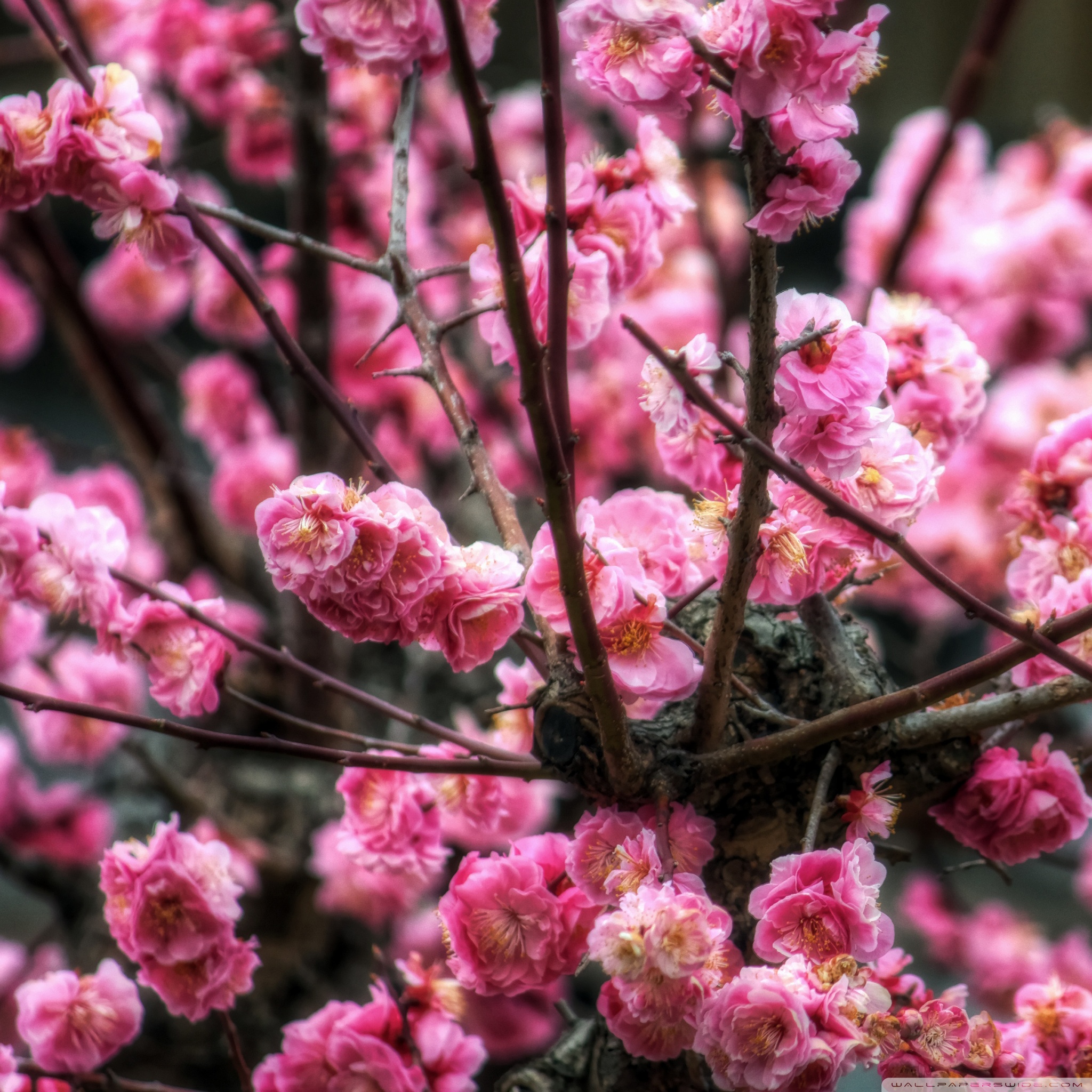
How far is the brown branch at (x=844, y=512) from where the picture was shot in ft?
1.40

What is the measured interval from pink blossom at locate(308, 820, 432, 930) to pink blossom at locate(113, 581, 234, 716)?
56 centimetres

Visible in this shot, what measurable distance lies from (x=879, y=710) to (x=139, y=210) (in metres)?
0.51

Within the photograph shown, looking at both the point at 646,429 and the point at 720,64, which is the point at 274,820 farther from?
the point at 720,64

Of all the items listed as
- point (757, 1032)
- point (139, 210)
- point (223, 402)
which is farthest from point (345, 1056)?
point (223, 402)

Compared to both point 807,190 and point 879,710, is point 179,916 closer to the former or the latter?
point 879,710

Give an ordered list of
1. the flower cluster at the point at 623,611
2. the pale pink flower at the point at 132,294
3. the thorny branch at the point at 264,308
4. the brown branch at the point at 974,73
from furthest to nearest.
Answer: the pale pink flower at the point at 132,294, the brown branch at the point at 974,73, the thorny branch at the point at 264,308, the flower cluster at the point at 623,611

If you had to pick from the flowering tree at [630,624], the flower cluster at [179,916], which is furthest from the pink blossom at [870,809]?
the flower cluster at [179,916]

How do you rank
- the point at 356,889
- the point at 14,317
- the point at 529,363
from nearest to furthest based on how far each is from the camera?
the point at 529,363 < the point at 356,889 < the point at 14,317

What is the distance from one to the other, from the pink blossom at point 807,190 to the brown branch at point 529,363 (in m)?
0.11

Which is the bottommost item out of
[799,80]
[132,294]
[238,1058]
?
[238,1058]

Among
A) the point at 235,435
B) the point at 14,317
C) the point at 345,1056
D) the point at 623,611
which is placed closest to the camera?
the point at 623,611

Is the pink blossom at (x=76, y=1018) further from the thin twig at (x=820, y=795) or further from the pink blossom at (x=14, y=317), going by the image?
the pink blossom at (x=14, y=317)

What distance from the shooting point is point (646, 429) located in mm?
1787

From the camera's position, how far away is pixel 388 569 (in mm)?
499
